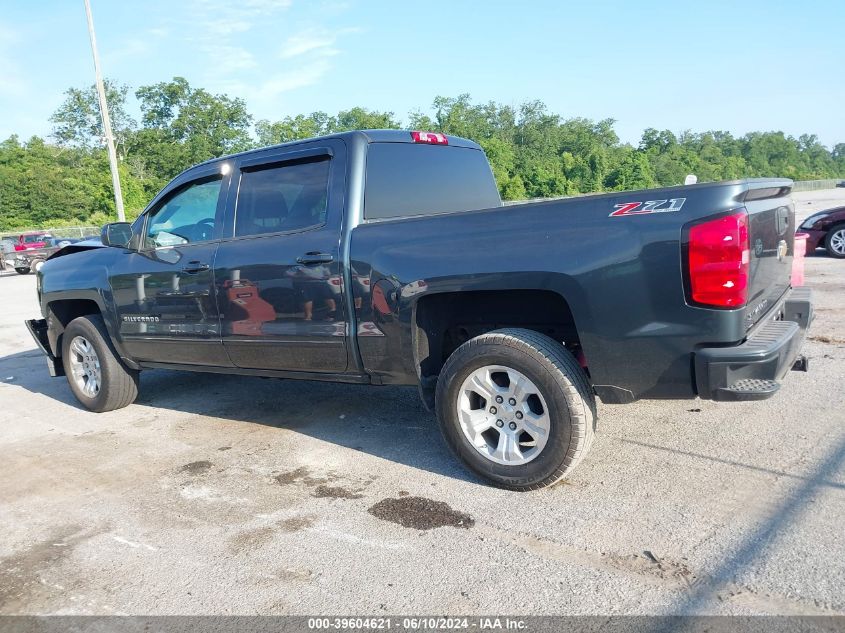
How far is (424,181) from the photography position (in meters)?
4.48

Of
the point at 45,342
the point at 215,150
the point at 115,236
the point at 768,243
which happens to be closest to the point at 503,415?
the point at 768,243

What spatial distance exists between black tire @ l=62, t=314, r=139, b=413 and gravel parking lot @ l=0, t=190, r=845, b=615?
14.1 inches

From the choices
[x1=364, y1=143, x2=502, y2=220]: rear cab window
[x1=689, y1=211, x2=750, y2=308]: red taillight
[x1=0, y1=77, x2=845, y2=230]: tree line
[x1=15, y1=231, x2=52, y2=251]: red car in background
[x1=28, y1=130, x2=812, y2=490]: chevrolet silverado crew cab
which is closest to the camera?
[x1=689, y1=211, x2=750, y2=308]: red taillight

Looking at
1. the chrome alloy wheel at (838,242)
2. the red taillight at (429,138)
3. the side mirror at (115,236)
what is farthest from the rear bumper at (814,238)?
the side mirror at (115,236)

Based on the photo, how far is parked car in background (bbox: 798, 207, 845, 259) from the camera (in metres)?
12.5

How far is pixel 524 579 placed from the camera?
8.87 feet

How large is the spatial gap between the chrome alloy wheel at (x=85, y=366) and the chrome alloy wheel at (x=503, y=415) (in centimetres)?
353

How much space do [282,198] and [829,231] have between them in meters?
12.1

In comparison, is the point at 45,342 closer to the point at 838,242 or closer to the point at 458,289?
the point at 458,289

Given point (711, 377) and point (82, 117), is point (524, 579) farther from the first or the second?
point (82, 117)

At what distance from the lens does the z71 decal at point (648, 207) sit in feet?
→ 9.64

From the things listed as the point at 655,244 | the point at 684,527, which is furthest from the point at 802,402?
the point at 655,244

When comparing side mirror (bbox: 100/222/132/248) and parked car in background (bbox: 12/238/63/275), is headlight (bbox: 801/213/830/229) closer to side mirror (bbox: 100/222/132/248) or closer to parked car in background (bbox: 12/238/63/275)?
side mirror (bbox: 100/222/132/248)

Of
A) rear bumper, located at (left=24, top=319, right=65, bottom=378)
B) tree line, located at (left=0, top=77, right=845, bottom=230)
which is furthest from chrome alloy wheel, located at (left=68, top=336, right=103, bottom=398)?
tree line, located at (left=0, top=77, right=845, bottom=230)
